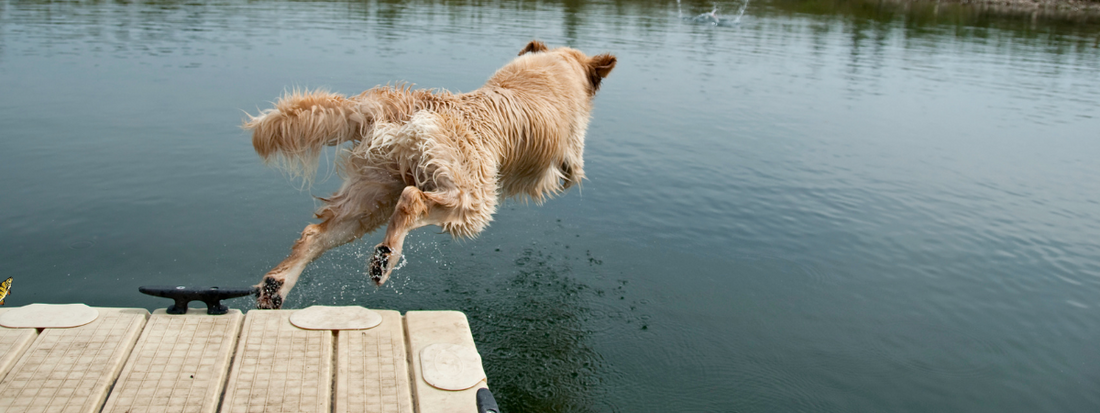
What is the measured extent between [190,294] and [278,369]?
76 centimetres

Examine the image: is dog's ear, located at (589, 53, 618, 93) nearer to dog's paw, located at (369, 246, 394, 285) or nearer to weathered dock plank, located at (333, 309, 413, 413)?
dog's paw, located at (369, 246, 394, 285)

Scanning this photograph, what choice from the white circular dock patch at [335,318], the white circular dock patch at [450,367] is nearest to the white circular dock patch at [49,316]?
the white circular dock patch at [335,318]

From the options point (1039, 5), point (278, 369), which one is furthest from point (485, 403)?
point (1039, 5)

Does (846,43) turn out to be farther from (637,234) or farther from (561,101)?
(561,101)

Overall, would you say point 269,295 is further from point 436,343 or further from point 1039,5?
point 1039,5

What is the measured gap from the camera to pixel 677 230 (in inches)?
291

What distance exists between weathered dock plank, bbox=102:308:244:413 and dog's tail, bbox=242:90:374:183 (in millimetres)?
1092

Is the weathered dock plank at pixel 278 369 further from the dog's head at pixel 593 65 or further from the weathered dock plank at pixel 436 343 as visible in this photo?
the dog's head at pixel 593 65

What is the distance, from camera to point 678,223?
24.8ft

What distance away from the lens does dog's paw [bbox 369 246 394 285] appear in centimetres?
364

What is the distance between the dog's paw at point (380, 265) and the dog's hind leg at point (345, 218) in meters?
0.64

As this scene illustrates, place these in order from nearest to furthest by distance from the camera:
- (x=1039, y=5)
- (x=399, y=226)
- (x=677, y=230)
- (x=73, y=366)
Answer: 1. (x=73, y=366)
2. (x=399, y=226)
3. (x=677, y=230)
4. (x=1039, y=5)

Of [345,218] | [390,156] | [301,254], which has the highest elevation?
[390,156]

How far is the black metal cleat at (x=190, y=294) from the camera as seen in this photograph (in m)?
3.50
